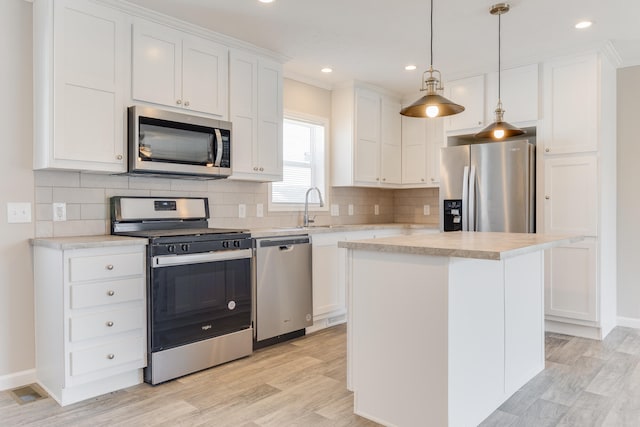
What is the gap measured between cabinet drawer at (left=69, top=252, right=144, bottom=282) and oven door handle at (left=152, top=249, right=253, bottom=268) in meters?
0.11

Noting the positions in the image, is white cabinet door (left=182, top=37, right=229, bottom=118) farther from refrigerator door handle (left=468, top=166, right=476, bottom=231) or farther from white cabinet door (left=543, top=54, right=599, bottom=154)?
white cabinet door (left=543, top=54, right=599, bottom=154)

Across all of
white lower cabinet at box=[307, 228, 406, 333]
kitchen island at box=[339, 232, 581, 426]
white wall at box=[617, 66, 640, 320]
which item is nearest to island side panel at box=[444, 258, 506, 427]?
kitchen island at box=[339, 232, 581, 426]

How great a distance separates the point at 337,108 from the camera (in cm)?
486

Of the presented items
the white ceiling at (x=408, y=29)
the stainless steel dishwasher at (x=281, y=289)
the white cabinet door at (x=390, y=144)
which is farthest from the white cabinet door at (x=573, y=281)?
the stainless steel dishwasher at (x=281, y=289)

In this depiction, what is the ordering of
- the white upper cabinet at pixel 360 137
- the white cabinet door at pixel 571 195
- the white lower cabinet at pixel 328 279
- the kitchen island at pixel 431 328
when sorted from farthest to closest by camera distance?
the white upper cabinet at pixel 360 137, the white lower cabinet at pixel 328 279, the white cabinet door at pixel 571 195, the kitchen island at pixel 431 328

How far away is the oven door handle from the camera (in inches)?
108

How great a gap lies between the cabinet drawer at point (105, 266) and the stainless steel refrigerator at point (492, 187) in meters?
2.93

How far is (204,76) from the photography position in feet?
11.0

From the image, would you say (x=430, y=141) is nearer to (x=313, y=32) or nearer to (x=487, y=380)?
(x=313, y=32)

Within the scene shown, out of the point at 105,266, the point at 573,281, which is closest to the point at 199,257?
the point at 105,266

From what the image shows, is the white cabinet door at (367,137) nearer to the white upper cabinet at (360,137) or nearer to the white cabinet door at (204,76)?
the white upper cabinet at (360,137)

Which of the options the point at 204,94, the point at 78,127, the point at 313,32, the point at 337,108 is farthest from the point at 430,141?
the point at 78,127

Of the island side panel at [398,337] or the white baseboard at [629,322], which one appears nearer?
the island side panel at [398,337]

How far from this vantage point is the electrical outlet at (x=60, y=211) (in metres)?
2.86
